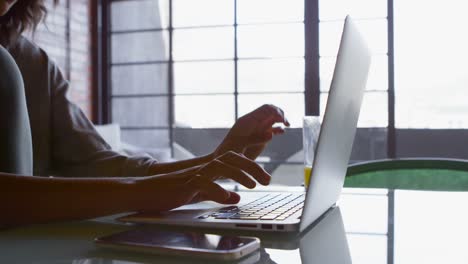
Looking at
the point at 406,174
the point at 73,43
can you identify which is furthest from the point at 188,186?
the point at 73,43

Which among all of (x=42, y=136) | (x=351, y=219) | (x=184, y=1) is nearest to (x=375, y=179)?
(x=351, y=219)

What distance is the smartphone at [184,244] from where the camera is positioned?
0.49m

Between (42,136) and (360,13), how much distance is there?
3239 millimetres

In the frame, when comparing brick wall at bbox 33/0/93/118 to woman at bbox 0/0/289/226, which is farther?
brick wall at bbox 33/0/93/118

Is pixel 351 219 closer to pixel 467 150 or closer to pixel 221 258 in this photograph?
pixel 221 258

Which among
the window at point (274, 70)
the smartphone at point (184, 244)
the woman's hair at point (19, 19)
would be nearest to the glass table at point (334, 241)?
the smartphone at point (184, 244)

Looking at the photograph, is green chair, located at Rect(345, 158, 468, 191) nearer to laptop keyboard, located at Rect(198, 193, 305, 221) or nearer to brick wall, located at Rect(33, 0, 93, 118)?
laptop keyboard, located at Rect(198, 193, 305, 221)

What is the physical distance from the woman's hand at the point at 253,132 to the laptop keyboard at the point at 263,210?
0.76 feet

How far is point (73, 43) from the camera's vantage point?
4.19 m

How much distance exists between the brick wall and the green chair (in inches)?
113

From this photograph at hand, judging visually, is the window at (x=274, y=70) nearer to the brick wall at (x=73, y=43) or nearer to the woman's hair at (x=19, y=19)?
the brick wall at (x=73, y=43)

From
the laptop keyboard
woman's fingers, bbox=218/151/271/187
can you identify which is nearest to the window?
the laptop keyboard

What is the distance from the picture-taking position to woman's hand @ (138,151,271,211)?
67 centimetres

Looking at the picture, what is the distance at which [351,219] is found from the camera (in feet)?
2.55
